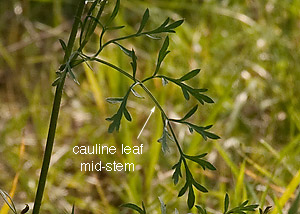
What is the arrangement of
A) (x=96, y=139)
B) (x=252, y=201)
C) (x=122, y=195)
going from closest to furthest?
1. (x=252, y=201)
2. (x=122, y=195)
3. (x=96, y=139)

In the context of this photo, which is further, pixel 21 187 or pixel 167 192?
pixel 21 187

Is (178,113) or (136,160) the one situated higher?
(178,113)

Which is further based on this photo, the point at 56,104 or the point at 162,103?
the point at 162,103

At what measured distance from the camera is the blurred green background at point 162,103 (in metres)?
1.59

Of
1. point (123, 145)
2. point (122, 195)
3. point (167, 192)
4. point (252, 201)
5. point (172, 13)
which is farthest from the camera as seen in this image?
point (172, 13)

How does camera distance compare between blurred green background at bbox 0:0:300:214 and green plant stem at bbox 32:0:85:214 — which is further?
blurred green background at bbox 0:0:300:214

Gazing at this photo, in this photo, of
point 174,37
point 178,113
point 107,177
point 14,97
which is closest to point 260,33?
point 174,37

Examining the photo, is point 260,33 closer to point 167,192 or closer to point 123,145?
point 123,145

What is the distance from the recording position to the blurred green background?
159 centimetres

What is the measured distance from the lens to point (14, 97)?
2172 millimetres

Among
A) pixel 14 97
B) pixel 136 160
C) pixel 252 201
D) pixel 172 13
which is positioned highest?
pixel 172 13

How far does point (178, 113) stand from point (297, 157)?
437mm

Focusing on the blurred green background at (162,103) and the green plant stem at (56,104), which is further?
the blurred green background at (162,103)

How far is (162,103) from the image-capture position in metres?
1.58
